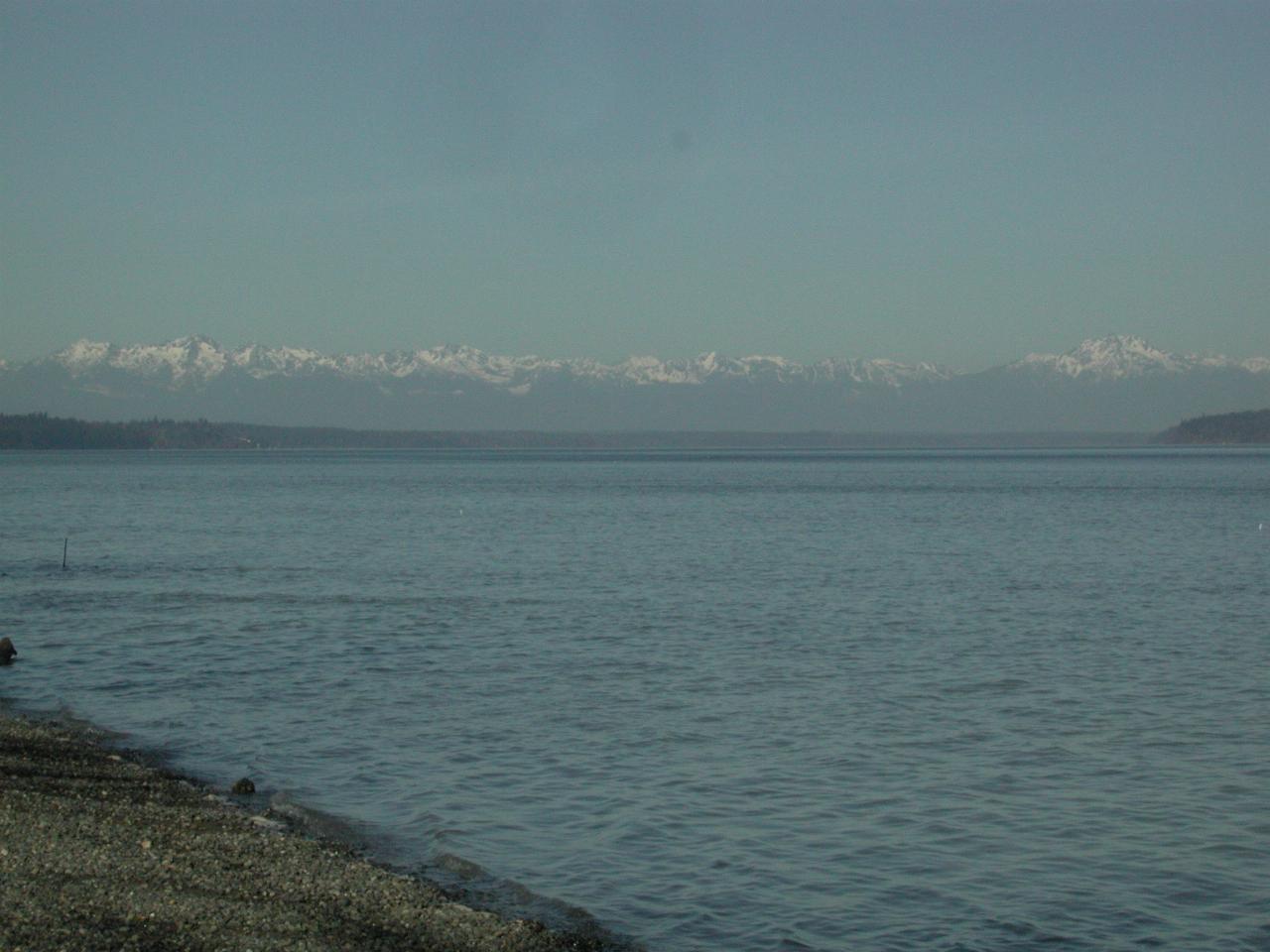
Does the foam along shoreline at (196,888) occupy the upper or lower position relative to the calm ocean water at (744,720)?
upper

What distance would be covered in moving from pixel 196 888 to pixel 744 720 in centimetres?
1068

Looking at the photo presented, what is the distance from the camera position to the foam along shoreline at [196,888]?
10.9 metres

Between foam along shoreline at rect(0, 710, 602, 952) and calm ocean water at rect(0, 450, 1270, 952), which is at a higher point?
foam along shoreline at rect(0, 710, 602, 952)

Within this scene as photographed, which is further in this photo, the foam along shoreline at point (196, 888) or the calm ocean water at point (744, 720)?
the calm ocean water at point (744, 720)

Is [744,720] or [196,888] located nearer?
[196,888]

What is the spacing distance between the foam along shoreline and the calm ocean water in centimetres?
114

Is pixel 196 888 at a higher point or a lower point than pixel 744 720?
higher

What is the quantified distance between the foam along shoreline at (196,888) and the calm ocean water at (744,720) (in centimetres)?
114

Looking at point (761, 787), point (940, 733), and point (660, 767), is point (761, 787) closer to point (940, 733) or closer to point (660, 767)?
point (660, 767)

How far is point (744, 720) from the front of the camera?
2141 centimetres

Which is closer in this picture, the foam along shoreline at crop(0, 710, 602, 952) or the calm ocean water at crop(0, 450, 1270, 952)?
the foam along shoreline at crop(0, 710, 602, 952)

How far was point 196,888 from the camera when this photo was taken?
480 inches

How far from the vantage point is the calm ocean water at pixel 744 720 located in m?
13.6

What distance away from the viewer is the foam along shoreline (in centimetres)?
1091
